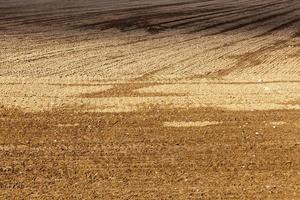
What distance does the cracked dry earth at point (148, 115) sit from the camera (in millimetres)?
7328

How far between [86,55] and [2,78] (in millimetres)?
3444

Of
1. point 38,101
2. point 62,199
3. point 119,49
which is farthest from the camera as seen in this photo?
point 119,49

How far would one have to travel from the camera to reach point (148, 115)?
9.83 m

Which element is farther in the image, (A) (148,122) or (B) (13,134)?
(A) (148,122)

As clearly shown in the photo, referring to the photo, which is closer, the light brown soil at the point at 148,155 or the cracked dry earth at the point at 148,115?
the light brown soil at the point at 148,155

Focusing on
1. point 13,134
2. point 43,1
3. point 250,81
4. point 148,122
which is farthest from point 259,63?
point 43,1

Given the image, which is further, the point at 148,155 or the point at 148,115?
the point at 148,115

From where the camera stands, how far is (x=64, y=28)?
65.5 feet

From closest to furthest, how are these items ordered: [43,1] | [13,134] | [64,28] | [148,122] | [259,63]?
[13,134]
[148,122]
[259,63]
[64,28]
[43,1]

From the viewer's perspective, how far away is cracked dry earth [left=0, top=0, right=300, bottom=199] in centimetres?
733

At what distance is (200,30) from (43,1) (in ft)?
34.1

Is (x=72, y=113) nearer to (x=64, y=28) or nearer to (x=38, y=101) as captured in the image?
(x=38, y=101)

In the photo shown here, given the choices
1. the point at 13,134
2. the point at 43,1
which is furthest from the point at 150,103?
the point at 43,1

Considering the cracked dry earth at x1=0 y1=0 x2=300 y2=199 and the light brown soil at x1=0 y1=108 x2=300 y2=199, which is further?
the cracked dry earth at x1=0 y1=0 x2=300 y2=199
